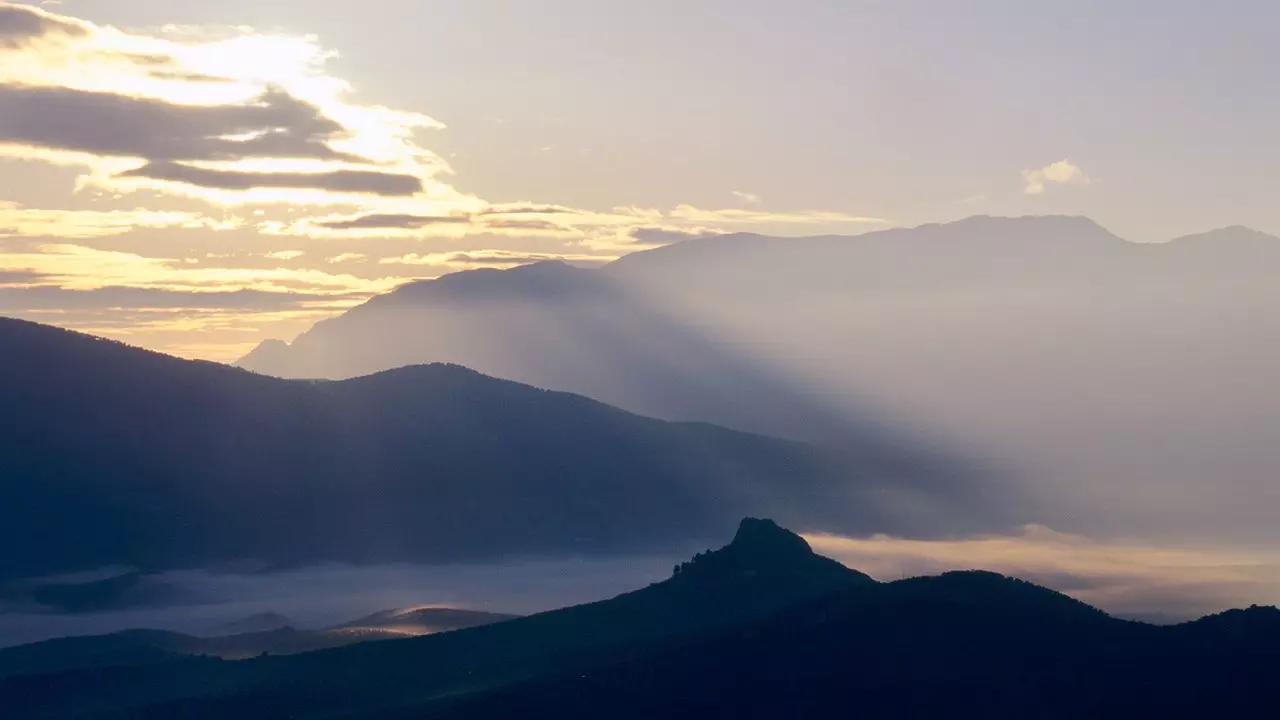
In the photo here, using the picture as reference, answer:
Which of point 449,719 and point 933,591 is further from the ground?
point 933,591

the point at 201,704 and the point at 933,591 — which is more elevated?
the point at 933,591

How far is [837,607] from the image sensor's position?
151750 millimetres

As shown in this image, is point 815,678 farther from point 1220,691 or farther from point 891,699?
point 1220,691

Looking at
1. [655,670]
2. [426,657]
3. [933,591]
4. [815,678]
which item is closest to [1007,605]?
[933,591]

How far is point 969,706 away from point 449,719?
4125 cm

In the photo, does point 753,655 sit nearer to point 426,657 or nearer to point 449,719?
point 449,719

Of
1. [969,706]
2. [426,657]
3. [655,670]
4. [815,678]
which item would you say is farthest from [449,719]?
[426,657]

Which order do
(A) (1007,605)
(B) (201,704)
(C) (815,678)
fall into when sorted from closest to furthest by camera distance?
(C) (815,678) < (A) (1007,605) < (B) (201,704)

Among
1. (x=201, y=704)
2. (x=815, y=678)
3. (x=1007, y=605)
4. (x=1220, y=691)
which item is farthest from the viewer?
(x=201, y=704)

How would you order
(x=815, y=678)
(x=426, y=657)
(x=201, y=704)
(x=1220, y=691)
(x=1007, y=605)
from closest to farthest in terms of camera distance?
(x=1220, y=691) < (x=815, y=678) < (x=1007, y=605) < (x=201, y=704) < (x=426, y=657)

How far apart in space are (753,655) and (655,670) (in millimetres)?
8301

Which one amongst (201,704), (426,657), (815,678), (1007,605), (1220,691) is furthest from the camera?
(426,657)

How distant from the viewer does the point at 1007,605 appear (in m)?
150

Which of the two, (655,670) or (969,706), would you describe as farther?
(655,670)
